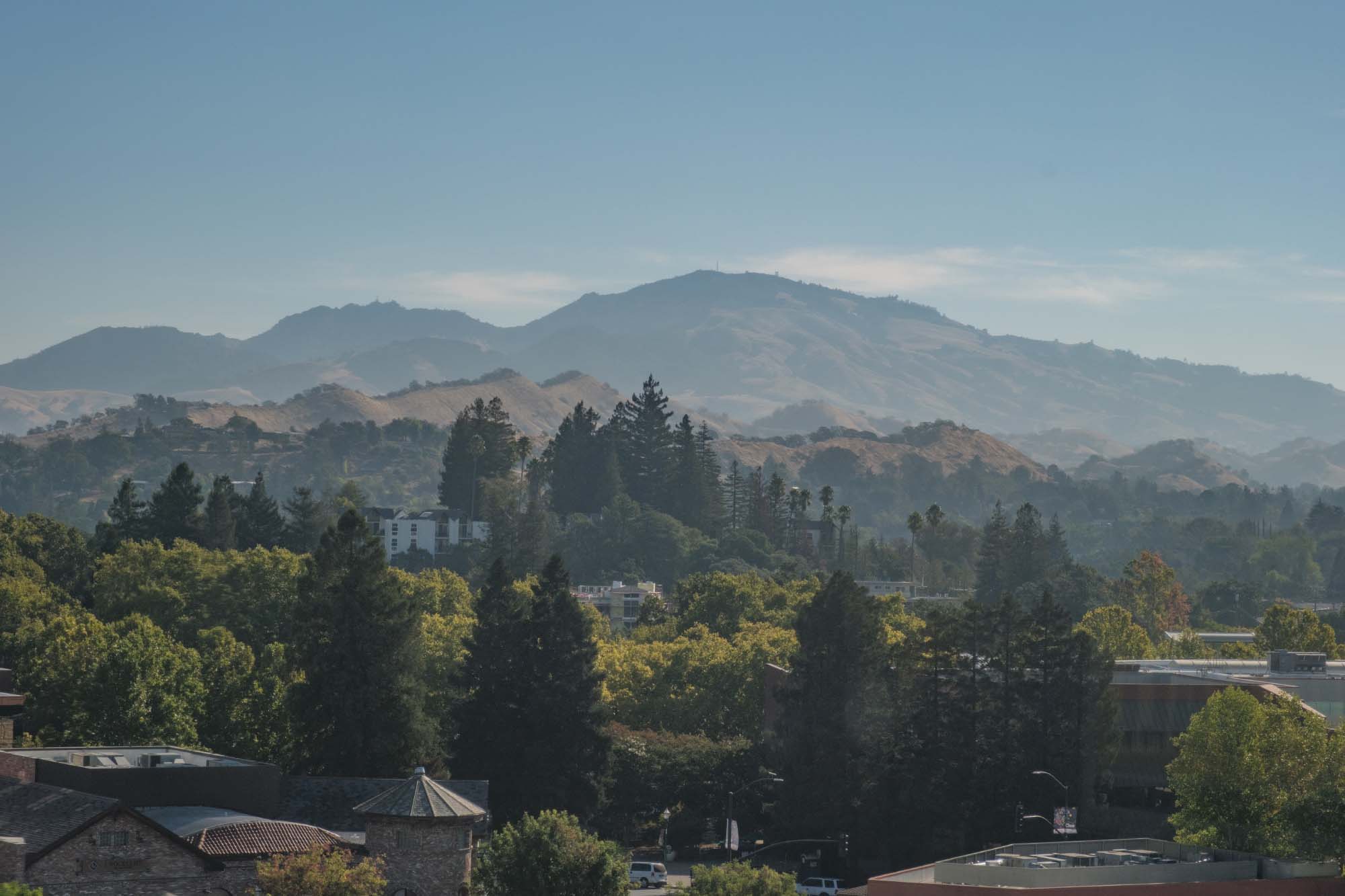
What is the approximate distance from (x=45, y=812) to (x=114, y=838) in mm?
3098

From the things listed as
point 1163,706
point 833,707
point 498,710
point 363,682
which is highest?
point 363,682

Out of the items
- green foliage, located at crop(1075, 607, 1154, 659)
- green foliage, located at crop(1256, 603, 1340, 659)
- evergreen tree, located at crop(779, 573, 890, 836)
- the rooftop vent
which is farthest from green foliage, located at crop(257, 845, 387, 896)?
green foliage, located at crop(1256, 603, 1340, 659)

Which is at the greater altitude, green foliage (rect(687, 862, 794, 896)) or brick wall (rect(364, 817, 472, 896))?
brick wall (rect(364, 817, 472, 896))

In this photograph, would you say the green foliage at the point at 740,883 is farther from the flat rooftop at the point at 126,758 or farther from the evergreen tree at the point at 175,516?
the evergreen tree at the point at 175,516

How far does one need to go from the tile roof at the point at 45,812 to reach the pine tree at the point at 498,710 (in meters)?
34.5

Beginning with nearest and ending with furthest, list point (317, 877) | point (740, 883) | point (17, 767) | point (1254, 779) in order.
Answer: point (317, 877) < point (740, 883) < point (17, 767) < point (1254, 779)

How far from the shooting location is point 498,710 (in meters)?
99.6

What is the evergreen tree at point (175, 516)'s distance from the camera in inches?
6388

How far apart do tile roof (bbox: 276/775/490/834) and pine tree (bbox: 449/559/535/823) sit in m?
11.0

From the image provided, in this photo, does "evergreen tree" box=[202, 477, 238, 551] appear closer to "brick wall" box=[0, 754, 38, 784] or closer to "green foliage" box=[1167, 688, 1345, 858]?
"brick wall" box=[0, 754, 38, 784]

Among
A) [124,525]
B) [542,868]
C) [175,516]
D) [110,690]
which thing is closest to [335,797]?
[110,690]

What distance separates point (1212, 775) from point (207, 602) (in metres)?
71.2

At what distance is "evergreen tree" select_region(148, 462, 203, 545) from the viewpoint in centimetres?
16225

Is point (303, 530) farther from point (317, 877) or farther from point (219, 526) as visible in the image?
point (317, 877)
